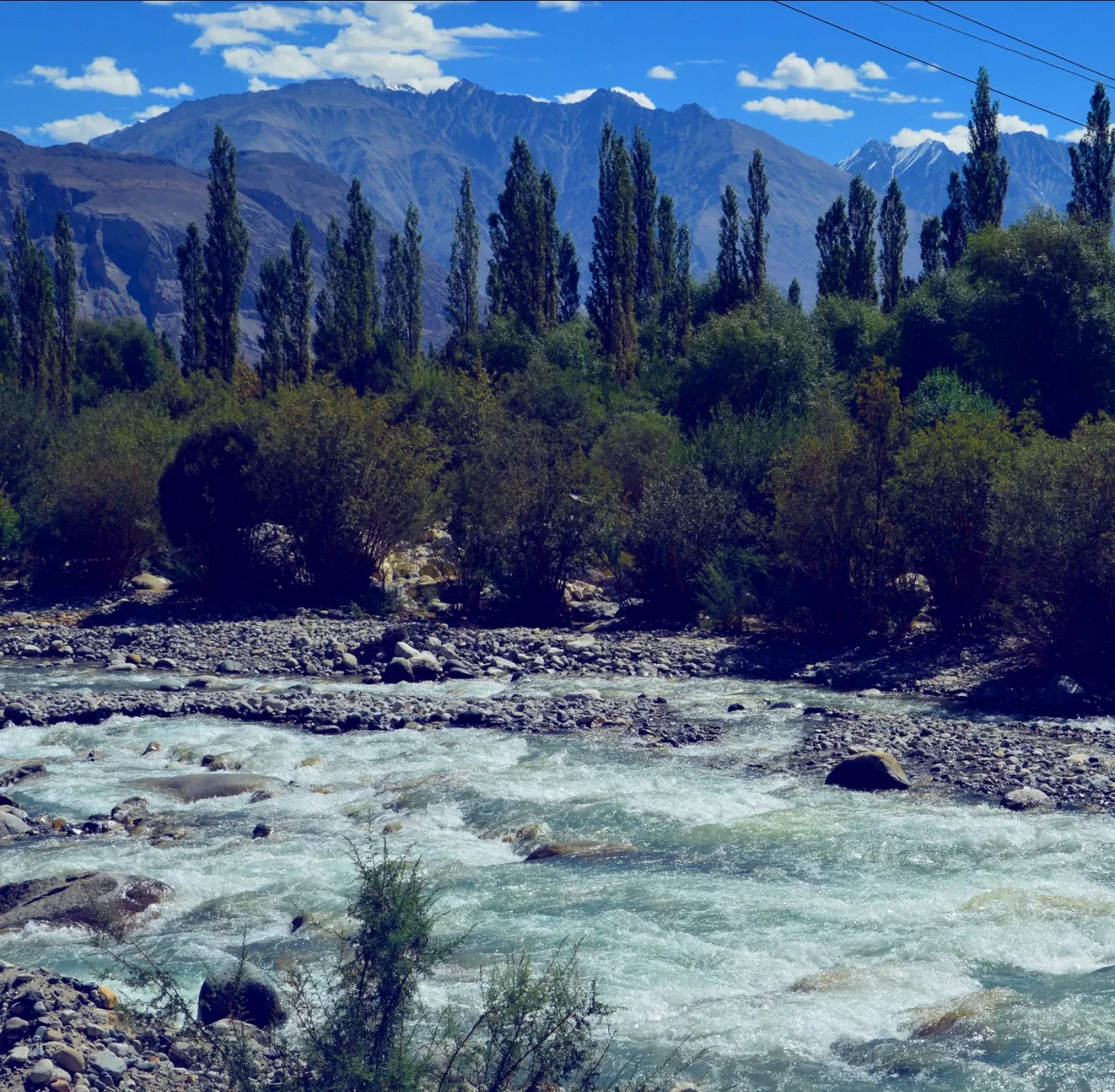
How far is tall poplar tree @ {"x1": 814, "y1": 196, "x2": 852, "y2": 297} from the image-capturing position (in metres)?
56.8

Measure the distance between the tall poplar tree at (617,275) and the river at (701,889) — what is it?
35.2m

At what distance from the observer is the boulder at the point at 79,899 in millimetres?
10484

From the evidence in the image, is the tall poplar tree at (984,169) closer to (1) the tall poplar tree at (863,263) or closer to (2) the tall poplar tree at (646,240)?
(1) the tall poplar tree at (863,263)

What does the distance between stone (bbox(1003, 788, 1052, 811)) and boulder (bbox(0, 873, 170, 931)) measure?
8940mm

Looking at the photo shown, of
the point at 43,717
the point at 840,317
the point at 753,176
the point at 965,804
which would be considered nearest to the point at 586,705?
the point at 965,804

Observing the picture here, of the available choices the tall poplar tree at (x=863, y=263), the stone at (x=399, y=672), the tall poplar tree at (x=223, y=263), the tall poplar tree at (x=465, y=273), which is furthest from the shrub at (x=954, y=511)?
the tall poplar tree at (x=465, y=273)

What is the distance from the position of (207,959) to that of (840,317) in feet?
131

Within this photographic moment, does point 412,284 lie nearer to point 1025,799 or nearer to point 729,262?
point 729,262

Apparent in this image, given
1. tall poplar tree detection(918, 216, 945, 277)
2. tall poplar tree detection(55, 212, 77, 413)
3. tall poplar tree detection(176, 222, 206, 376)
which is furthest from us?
tall poplar tree detection(176, 222, 206, 376)

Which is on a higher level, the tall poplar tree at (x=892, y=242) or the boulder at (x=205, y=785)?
the tall poplar tree at (x=892, y=242)

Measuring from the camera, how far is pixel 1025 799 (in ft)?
45.8

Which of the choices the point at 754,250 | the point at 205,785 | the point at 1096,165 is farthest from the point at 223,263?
the point at 205,785

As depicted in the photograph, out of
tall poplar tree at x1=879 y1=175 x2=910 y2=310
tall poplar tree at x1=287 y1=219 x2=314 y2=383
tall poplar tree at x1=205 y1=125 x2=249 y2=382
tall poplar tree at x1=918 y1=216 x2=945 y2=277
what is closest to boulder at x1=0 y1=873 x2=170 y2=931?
tall poplar tree at x1=205 y1=125 x2=249 y2=382

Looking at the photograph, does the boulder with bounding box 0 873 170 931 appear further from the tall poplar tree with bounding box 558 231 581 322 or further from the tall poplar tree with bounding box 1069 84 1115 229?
the tall poplar tree with bounding box 558 231 581 322
